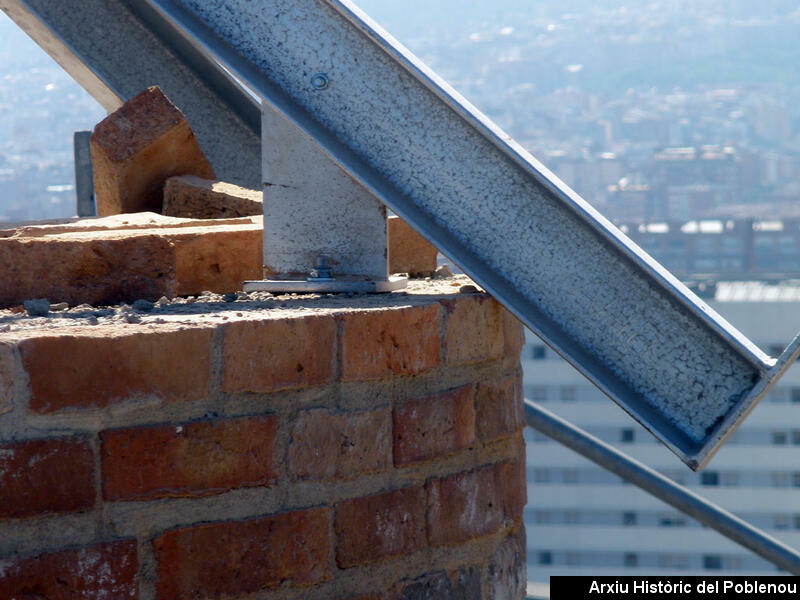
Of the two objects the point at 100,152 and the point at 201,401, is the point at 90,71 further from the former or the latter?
the point at 201,401

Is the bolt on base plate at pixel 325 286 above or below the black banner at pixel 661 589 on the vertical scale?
above

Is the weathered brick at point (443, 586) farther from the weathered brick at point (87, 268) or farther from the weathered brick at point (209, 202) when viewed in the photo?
the weathered brick at point (209, 202)

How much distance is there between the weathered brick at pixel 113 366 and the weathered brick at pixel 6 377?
0.05 feet

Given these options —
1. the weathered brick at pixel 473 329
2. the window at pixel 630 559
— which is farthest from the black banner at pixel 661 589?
the window at pixel 630 559

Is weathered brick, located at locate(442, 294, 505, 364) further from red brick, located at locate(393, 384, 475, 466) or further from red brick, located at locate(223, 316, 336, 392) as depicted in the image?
red brick, located at locate(223, 316, 336, 392)

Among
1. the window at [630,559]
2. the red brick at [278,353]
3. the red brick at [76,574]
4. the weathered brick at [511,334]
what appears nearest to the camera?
the red brick at [76,574]

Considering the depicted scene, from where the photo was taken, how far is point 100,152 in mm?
2561

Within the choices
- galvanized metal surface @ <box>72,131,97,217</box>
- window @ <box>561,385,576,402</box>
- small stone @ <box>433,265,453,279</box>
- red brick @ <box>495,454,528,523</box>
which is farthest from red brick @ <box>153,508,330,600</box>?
window @ <box>561,385,576,402</box>

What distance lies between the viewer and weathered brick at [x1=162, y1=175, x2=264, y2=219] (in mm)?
2471

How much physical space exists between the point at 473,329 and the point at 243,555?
51 cm

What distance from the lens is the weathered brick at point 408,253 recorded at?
2238 mm

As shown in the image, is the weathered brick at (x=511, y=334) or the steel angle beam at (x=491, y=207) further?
the weathered brick at (x=511, y=334)

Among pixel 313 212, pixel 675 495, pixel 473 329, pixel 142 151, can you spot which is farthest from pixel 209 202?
pixel 675 495

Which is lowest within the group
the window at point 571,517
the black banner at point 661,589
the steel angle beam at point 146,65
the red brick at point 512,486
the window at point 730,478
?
the window at point 571,517
